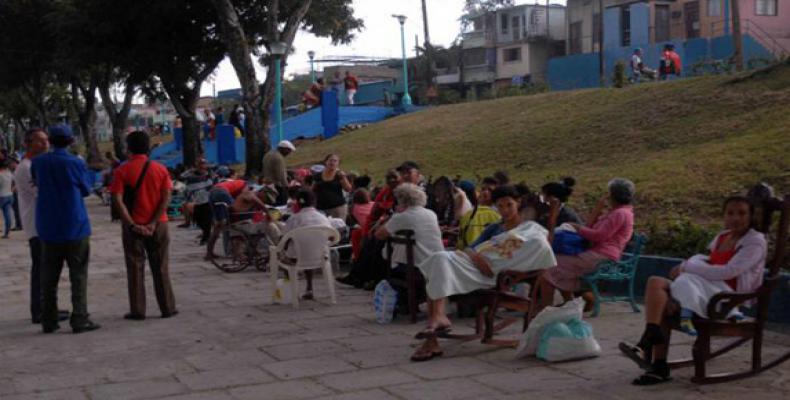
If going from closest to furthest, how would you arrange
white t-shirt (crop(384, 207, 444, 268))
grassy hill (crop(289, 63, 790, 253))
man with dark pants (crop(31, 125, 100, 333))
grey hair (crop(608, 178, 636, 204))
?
grey hair (crop(608, 178, 636, 204))
white t-shirt (crop(384, 207, 444, 268))
man with dark pants (crop(31, 125, 100, 333))
grassy hill (crop(289, 63, 790, 253))

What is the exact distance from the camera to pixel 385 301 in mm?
8117

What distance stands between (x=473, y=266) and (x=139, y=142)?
3.38m

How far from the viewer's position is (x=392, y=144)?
82.9 ft

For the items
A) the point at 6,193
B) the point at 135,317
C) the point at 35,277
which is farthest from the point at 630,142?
the point at 6,193

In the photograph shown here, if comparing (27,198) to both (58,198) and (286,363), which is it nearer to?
(58,198)

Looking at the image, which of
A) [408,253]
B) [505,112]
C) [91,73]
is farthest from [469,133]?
[91,73]

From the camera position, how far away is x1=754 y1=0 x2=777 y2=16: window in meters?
43.7

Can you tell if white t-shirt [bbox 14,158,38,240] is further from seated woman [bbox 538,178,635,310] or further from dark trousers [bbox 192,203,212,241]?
dark trousers [bbox 192,203,212,241]

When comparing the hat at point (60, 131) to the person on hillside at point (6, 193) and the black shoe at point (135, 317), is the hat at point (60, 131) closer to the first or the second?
the black shoe at point (135, 317)

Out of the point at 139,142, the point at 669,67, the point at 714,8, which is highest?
the point at 714,8

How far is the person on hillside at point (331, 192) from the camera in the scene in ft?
40.0

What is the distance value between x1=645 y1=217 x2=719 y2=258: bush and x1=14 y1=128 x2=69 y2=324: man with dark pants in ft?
18.9

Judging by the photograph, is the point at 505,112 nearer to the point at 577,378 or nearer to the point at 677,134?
the point at 677,134

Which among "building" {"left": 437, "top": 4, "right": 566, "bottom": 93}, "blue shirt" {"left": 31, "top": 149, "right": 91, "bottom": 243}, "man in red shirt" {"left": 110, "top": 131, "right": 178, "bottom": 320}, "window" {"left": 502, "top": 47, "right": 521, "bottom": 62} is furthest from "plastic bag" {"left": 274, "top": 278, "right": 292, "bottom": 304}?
"window" {"left": 502, "top": 47, "right": 521, "bottom": 62}
